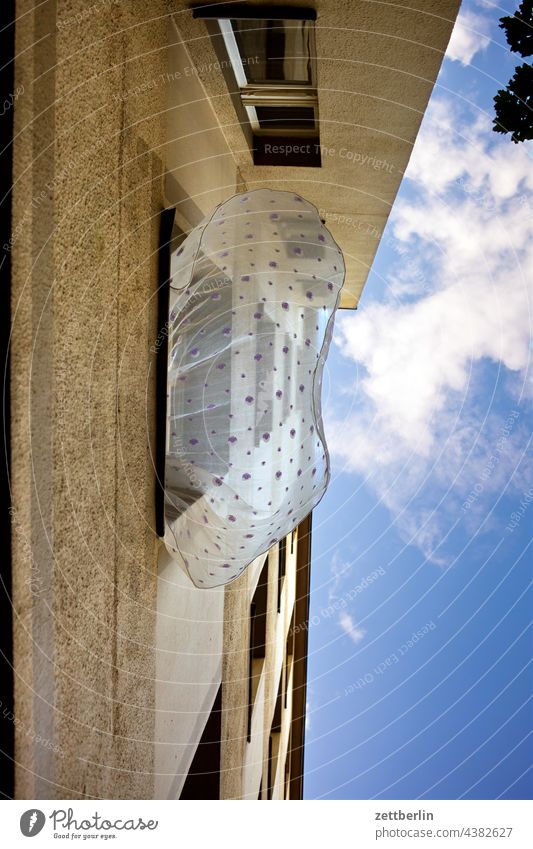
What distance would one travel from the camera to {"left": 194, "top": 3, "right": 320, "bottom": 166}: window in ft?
7.30

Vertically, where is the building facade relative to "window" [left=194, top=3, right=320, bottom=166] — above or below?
below

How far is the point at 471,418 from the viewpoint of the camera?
8.30 ft

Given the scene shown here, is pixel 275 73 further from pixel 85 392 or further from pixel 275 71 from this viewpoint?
pixel 85 392

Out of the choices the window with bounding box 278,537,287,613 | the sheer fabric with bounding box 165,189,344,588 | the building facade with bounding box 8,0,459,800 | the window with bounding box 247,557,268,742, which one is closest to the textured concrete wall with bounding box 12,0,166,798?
the building facade with bounding box 8,0,459,800

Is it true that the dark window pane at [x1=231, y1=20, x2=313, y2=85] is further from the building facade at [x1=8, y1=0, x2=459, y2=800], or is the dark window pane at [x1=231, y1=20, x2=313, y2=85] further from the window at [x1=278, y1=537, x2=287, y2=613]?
the window at [x1=278, y1=537, x2=287, y2=613]

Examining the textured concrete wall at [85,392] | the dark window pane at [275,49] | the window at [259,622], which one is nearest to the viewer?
the textured concrete wall at [85,392]

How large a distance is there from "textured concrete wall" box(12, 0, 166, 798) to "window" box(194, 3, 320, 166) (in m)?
0.42

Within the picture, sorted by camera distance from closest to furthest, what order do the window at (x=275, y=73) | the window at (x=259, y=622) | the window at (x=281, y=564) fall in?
the window at (x=275, y=73) → the window at (x=259, y=622) → the window at (x=281, y=564)

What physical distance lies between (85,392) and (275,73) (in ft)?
6.82

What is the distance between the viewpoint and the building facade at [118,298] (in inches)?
45.9

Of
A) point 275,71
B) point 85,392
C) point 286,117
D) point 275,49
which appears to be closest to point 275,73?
point 275,71

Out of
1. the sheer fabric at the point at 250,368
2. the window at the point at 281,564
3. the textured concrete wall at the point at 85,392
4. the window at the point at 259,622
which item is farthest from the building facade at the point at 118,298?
the window at the point at 281,564

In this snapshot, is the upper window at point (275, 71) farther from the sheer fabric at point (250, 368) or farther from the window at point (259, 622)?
the window at point (259, 622)

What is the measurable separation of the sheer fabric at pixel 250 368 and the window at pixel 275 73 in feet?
2.33
